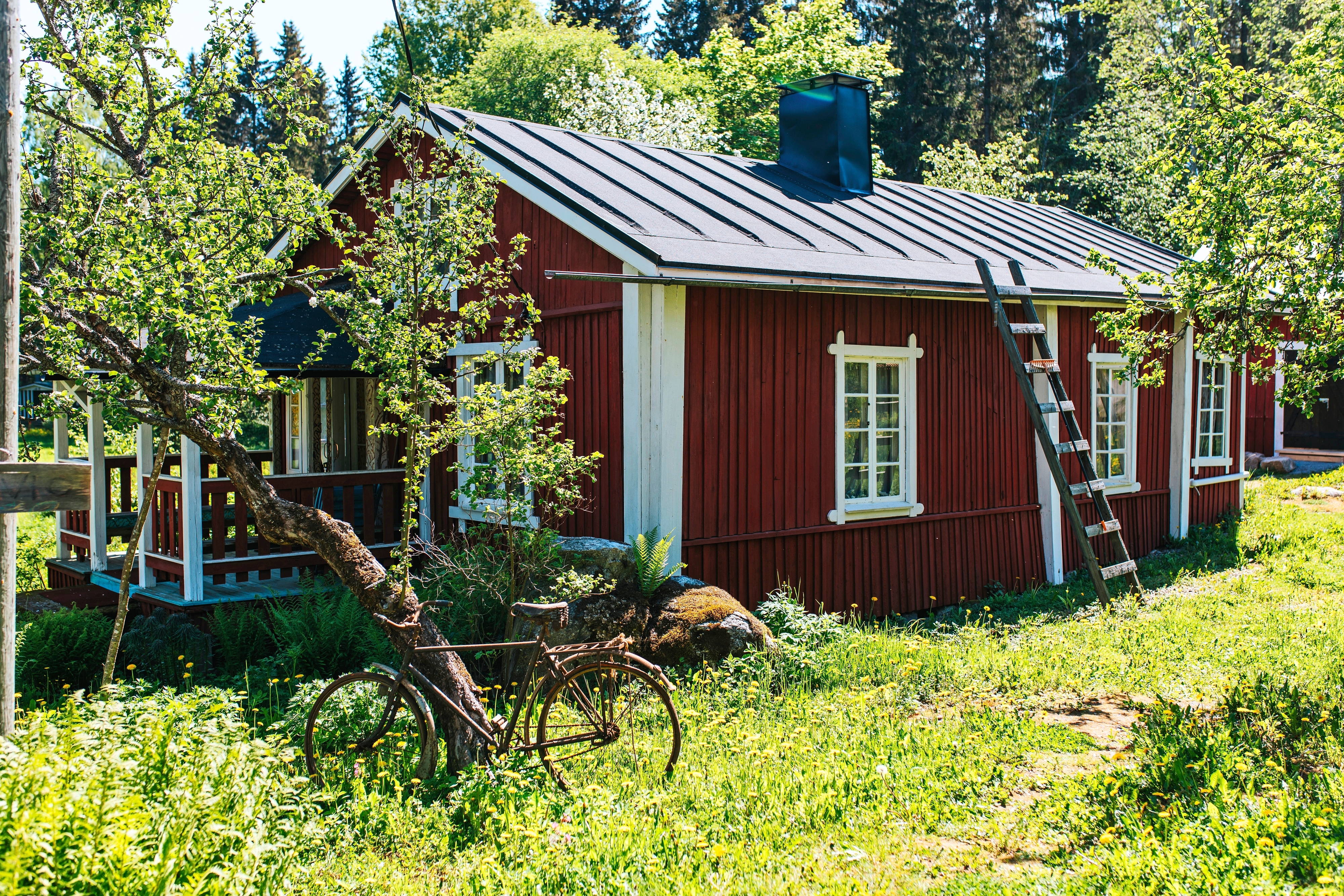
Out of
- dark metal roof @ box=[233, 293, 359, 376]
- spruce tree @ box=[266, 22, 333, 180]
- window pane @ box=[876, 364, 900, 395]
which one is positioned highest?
spruce tree @ box=[266, 22, 333, 180]

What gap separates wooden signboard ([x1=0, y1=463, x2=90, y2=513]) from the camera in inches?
144

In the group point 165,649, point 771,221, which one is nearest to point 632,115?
point 771,221

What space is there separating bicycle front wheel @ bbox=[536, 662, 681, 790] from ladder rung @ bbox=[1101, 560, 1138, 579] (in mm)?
4902

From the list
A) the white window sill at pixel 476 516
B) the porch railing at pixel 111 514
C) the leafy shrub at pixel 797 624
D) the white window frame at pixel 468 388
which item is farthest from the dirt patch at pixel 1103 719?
the porch railing at pixel 111 514

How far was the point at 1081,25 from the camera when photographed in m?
37.3

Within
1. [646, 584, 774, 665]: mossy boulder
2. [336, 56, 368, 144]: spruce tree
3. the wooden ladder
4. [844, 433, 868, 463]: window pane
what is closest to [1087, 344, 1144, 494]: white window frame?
the wooden ladder

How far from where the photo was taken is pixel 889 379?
32.4ft

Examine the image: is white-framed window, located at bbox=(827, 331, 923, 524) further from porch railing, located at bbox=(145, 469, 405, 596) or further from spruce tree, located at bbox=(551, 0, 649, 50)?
spruce tree, located at bbox=(551, 0, 649, 50)

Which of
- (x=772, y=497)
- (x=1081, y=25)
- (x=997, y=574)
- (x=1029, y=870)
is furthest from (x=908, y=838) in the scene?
(x=1081, y=25)

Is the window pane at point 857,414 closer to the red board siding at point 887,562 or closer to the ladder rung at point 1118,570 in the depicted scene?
the red board siding at point 887,562

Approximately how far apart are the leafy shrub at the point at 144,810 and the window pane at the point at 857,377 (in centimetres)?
603

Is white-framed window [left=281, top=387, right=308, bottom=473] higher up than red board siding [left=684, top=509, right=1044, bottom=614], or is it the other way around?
white-framed window [left=281, top=387, right=308, bottom=473]

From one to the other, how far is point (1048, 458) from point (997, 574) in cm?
195

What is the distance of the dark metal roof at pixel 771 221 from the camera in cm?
848
